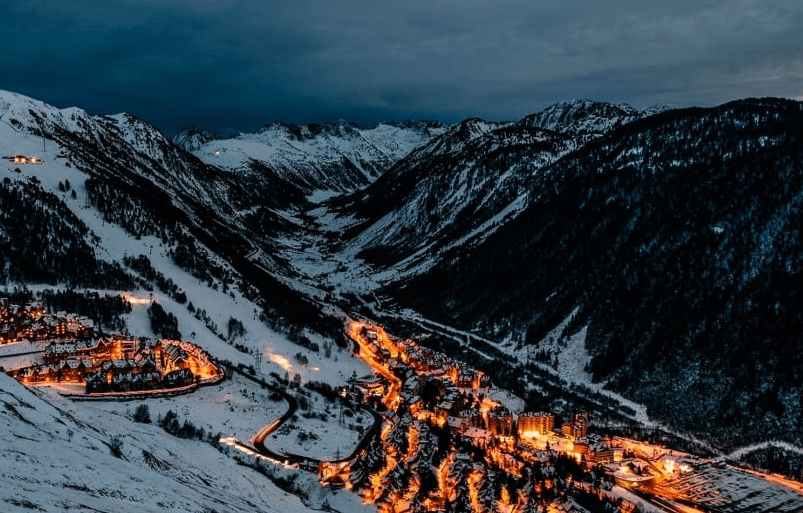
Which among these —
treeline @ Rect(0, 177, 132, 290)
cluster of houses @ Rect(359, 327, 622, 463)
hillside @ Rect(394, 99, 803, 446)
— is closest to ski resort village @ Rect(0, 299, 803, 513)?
cluster of houses @ Rect(359, 327, 622, 463)

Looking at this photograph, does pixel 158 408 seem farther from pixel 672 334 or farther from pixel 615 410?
pixel 672 334

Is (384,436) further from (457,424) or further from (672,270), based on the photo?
(672,270)

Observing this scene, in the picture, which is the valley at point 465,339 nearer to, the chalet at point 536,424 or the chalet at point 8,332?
the chalet at point 536,424

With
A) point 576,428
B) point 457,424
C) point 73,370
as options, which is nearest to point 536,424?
point 576,428

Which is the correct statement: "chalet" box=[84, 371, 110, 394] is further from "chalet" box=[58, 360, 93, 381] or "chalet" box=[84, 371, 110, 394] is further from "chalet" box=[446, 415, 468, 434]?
"chalet" box=[446, 415, 468, 434]

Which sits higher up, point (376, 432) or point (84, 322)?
point (84, 322)

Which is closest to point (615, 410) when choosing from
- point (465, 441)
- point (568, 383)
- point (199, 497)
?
point (568, 383)
